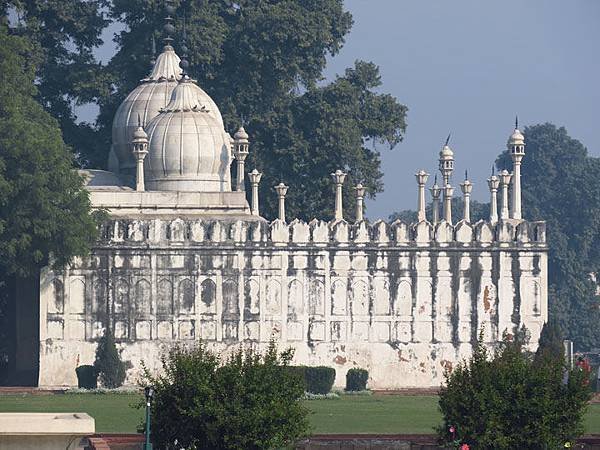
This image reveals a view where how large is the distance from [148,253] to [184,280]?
1.16 meters

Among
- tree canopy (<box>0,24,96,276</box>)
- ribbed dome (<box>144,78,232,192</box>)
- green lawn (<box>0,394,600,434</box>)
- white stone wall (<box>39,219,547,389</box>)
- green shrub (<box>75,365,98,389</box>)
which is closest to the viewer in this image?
green lawn (<box>0,394,600,434</box>)

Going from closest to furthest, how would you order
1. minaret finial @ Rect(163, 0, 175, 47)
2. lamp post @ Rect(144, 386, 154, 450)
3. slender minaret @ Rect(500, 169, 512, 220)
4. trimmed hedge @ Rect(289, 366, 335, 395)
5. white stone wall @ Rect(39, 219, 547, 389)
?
lamp post @ Rect(144, 386, 154, 450) → trimmed hedge @ Rect(289, 366, 335, 395) → white stone wall @ Rect(39, 219, 547, 389) → slender minaret @ Rect(500, 169, 512, 220) → minaret finial @ Rect(163, 0, 175, 47)

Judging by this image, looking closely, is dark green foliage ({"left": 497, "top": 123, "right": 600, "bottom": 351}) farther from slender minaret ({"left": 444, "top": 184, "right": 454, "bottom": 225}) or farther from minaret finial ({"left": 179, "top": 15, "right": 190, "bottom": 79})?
slender minaret ({"left": 444, "top": 184, "right": 454, "bottom": 225})

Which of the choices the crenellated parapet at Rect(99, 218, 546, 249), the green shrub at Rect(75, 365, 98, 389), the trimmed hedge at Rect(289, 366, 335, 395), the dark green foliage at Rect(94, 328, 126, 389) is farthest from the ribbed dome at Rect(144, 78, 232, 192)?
the trimmed hedge at Rect(289, 366, 335, 395)

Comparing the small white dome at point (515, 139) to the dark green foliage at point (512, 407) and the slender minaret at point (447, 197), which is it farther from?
the dark green foliage at point (512, 407)

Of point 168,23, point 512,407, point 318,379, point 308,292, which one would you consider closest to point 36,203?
point 308,292

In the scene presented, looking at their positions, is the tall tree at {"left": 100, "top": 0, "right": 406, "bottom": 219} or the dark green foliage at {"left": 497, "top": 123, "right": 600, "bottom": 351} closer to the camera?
the tall tree at {"left": 100, "top": 0, "right": 406, "bottom": 219}

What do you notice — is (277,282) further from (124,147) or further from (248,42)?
(248,42)

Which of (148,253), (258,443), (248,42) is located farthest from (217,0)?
(258,443)

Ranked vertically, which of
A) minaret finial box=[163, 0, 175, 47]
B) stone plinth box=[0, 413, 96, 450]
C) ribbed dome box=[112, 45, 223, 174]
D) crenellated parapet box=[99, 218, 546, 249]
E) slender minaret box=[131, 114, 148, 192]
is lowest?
stone plinth box=[0, 413, 96, 450]

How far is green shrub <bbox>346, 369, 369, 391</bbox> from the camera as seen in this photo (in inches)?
2290

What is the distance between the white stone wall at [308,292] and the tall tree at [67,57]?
41.5 feet

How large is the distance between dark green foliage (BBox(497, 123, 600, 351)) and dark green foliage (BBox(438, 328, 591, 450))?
5407 cm

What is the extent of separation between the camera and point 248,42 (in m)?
71.4
